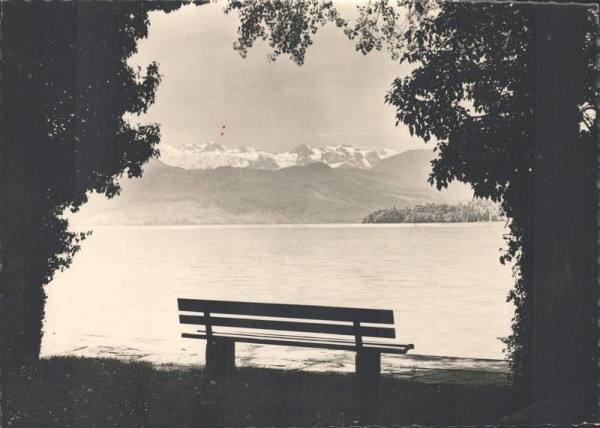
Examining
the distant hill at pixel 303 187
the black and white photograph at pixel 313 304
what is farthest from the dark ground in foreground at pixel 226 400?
the distant hill at pixel 303 187

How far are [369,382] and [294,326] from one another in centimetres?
98

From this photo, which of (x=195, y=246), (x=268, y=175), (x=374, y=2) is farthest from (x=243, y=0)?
(x=195, y=246)

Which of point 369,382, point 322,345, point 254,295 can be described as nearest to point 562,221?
point 369,382

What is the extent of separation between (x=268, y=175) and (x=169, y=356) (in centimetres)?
2085

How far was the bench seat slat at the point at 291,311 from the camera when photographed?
6.82 metres

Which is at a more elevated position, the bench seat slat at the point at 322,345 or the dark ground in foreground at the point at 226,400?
the bench seat slat at the point at 322,345

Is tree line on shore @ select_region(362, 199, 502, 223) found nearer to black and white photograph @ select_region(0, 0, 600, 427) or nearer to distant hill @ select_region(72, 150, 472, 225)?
distant hill @ select_region(72, 150, 472, 225)

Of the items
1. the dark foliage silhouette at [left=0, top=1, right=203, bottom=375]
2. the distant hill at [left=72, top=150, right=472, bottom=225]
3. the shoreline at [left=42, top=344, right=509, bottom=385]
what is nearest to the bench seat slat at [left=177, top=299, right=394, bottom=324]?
the shoreline at [left=42, top=344, right=509, bottom=385]

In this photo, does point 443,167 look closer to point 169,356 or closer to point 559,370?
point 559,370

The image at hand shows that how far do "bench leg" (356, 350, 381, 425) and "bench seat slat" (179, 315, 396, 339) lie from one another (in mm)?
208

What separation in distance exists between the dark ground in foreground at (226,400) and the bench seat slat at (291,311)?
775mm

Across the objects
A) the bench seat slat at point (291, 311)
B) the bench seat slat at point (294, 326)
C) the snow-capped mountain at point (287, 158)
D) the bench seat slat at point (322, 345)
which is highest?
the snow-capped mountain at point (287, 158)

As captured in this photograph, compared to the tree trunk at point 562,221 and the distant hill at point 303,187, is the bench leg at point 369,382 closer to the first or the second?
the tree trunk at point 562,221

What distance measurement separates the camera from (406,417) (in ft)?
22.0
